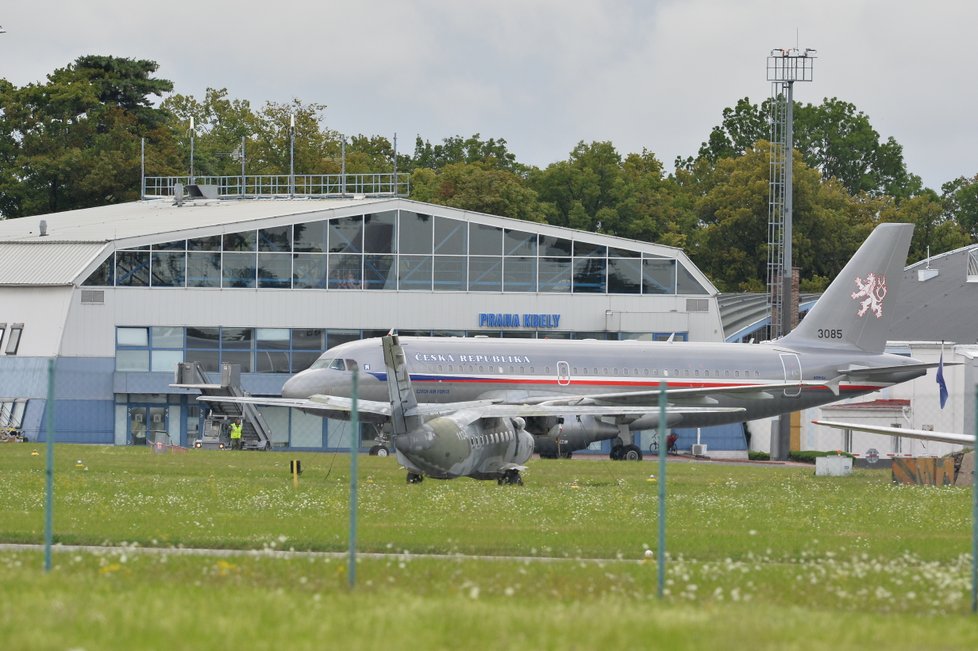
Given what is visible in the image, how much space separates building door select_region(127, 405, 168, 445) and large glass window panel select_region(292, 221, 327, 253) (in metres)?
8.99

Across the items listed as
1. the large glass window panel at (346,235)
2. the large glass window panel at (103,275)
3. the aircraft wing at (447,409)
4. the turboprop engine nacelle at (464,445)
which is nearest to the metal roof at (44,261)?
the large glass window panel at (103,275)

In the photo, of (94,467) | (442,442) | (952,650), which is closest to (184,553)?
(952,650)

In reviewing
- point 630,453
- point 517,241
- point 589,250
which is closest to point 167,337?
point 517,241

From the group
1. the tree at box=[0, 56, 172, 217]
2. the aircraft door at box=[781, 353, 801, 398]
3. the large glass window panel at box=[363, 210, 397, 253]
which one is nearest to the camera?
the aircraft door at box=[781, 353, 801, 398]

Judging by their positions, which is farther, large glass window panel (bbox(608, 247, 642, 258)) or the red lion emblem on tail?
large glass window panel (bbox(608, 247, 642, 258))

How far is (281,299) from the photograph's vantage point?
225ft

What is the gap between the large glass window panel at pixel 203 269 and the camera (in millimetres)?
67500

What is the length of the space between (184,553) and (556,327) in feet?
167

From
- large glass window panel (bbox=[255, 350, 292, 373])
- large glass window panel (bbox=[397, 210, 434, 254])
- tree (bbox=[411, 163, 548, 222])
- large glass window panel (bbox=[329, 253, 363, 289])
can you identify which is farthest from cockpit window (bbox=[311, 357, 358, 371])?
tree (bbox=[411, 163, 548, 222])

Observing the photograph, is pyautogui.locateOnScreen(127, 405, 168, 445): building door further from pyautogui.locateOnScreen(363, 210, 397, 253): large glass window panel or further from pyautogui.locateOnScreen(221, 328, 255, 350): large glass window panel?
pyautogui.locateOnScreen(363, 210, 397, 253): large glass window panel

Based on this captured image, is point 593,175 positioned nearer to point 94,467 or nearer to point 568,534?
point 94,467

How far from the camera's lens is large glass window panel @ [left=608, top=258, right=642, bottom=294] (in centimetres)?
7075

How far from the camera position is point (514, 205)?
110875 mm

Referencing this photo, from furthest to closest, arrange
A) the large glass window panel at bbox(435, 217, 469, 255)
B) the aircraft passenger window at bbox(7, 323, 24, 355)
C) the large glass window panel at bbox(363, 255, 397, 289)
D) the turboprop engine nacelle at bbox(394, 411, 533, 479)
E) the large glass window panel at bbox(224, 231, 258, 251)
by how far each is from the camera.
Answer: the large glass window panel at bbox(435, 217, 469, 255), the large glass window panel at bbox(363, 255, 397, 289), the large glass window panel at bbox(224, 231, 258, 251), the aircraft passenger window at bbox(7, 323, 24, 355), the turboprop engine nacelle at bbox(394, 411, 533, 479)
